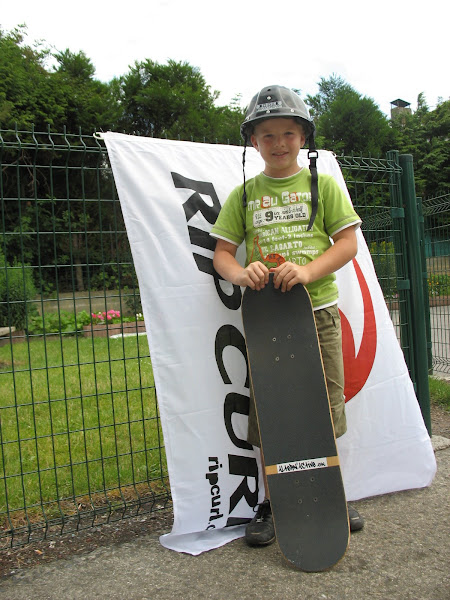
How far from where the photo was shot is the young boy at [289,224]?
2.24 metres

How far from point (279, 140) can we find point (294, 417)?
120cm

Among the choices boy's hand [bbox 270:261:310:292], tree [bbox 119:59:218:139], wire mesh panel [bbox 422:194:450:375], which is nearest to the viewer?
boy's hand [bbox 270:261:310:292]

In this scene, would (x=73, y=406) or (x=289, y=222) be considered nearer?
(x=289, y=222)

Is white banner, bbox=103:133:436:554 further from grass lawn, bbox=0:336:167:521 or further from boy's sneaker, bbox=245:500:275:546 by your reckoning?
grass lawn, bbox=0:336:167:521

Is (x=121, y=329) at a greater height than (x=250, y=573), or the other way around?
(x=121, y=329)

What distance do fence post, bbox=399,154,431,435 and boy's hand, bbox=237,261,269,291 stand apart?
156 cm

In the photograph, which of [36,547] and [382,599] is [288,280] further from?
[36,547]

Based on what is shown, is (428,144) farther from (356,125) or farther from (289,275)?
(289,275)

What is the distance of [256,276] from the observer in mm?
2098

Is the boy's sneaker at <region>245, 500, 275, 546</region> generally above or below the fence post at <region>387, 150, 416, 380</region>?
below

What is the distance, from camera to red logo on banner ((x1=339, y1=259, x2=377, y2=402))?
2.73 metres

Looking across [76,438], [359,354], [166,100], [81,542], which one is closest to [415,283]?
[359,354]

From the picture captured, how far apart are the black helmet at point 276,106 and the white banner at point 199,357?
462 mm

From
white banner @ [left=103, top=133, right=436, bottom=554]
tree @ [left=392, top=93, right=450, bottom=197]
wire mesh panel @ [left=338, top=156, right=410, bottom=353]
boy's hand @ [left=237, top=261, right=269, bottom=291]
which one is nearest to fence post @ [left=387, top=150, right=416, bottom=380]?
wire mesh panel @ [left=338, top=156, right=410, bottom=353]
